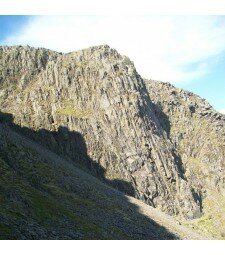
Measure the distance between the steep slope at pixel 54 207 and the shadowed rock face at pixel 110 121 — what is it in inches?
1812

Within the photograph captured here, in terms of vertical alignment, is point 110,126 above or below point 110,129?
above

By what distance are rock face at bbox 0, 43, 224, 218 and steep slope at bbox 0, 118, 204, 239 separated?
150 ft

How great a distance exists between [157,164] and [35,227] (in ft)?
400

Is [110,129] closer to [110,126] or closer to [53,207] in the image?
[110,126]

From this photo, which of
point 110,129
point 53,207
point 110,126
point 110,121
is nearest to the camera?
point 53,207

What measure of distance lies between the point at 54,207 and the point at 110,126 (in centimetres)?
10165

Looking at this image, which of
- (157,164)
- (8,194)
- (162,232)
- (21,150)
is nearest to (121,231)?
(162,232)

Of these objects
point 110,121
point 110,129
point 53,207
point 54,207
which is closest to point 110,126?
point 110,129

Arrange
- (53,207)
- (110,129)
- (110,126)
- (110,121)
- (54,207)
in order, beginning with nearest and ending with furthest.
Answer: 1. (53,207)
2. (54,207)
3. (110,129)
4. (110,126)
5. (110,121)

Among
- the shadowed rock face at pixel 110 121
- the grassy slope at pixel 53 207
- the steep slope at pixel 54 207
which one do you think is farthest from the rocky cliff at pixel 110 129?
the grassy slope at pixel 53 207

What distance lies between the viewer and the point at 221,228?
157 m

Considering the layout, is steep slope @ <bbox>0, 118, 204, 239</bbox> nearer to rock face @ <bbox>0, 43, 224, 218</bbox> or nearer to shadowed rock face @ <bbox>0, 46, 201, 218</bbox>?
rock face @ <bbox>0, 43, 224, 218</bbox>

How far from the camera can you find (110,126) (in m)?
169

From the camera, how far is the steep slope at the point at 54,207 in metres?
54.6
